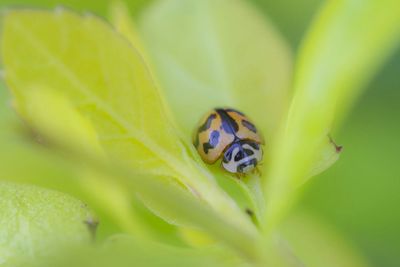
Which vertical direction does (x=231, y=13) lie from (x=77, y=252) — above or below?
above

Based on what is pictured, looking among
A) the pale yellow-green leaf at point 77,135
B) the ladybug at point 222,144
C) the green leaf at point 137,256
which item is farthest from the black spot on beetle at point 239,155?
the green leaf at point 137,256

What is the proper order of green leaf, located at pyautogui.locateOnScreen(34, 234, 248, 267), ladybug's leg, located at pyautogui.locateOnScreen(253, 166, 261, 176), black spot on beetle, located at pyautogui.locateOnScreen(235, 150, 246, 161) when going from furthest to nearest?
1. black spot on beetle, located at pyautogui.locateOnScreen(235, 150, 246, 161)
2. ladybug's leg, located at pyautogui.locateOnScreen(253, 166, 261, 176)
3. green leaf, located at pyautogui.locateOnScreen(34, 234, 248, 267)

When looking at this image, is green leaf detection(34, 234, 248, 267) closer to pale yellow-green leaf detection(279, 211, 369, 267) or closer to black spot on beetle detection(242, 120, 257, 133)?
black spot on beetle detection(242, 120, 257, 133)

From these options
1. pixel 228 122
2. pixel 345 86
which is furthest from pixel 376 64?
pixel 228 122

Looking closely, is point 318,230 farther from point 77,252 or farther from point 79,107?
point 77,252

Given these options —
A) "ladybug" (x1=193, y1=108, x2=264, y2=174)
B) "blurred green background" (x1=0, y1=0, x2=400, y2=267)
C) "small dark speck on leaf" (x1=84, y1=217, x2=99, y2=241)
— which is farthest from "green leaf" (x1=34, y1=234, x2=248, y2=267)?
"blurred green background" (x1=0, y1=0, x2=400, y2=267)

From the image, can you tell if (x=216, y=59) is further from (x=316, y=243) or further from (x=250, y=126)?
(x=316, y=243)

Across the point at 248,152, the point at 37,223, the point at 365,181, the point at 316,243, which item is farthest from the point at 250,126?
the point at 365,181
